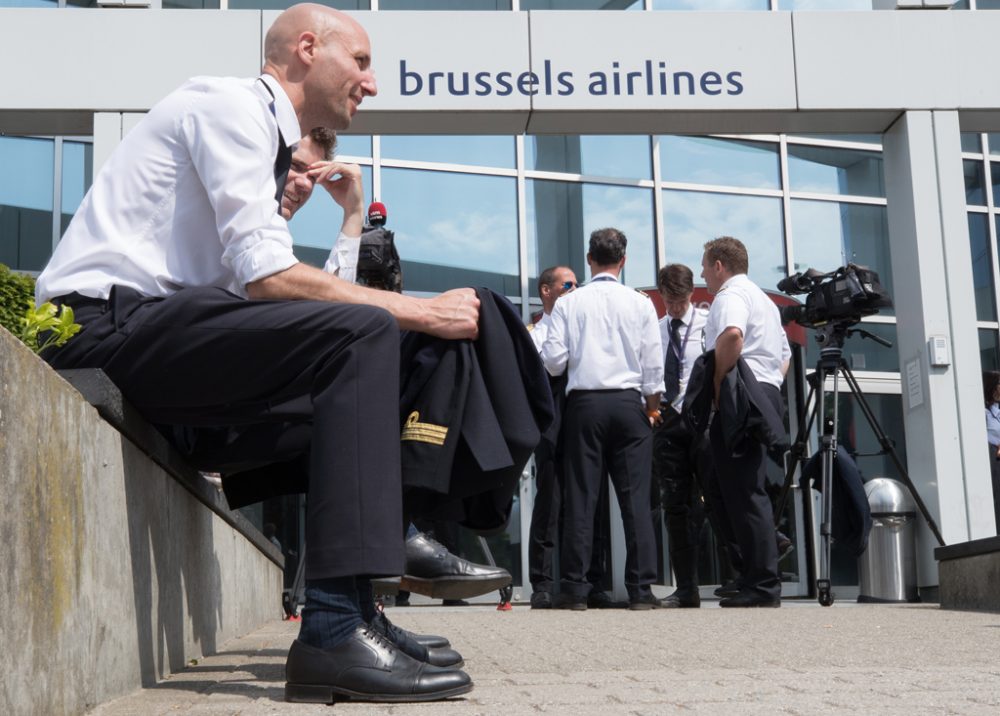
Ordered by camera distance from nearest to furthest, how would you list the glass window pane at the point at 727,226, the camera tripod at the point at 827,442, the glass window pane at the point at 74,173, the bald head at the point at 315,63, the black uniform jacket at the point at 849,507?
the bald head at the point at 315,63 → the camera tripod at the point at 827,442 → the black uniform jacket at the point at 849,507 → the glass window pane at the point at 74,173 → the glass window pane at the point at 727,226

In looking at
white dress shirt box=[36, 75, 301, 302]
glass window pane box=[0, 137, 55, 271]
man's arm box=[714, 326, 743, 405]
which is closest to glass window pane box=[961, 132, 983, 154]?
glass window pane box=[0, 137, 55, 271]

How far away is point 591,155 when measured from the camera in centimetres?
1504

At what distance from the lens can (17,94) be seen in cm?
901

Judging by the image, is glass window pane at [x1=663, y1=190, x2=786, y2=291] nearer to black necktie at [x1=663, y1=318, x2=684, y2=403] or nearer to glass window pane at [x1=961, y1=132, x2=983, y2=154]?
glass window pane at [x1=961, y1=132, x2=983, y2=154]

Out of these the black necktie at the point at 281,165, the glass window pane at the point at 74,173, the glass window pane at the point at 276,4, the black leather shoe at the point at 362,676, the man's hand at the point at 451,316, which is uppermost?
the glass window pane at the point at 276,4

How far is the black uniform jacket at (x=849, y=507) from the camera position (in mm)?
7941

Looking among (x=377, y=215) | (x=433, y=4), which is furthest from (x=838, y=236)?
(x=377, y=215)

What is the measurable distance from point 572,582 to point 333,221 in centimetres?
758

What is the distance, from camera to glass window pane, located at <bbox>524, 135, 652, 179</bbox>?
1484cm

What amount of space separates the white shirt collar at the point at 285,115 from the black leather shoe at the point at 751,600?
462 cm

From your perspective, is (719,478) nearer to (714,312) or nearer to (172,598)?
(714,312)

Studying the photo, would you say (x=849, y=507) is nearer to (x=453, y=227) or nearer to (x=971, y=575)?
(x=971, y=575)

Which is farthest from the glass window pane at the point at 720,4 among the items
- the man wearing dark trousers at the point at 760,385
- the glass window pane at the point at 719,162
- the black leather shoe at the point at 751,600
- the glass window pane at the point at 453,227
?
the black leather shoe at the point at 751,600

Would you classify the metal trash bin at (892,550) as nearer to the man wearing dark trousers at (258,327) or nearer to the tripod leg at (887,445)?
the tripod leg at (887,445)
